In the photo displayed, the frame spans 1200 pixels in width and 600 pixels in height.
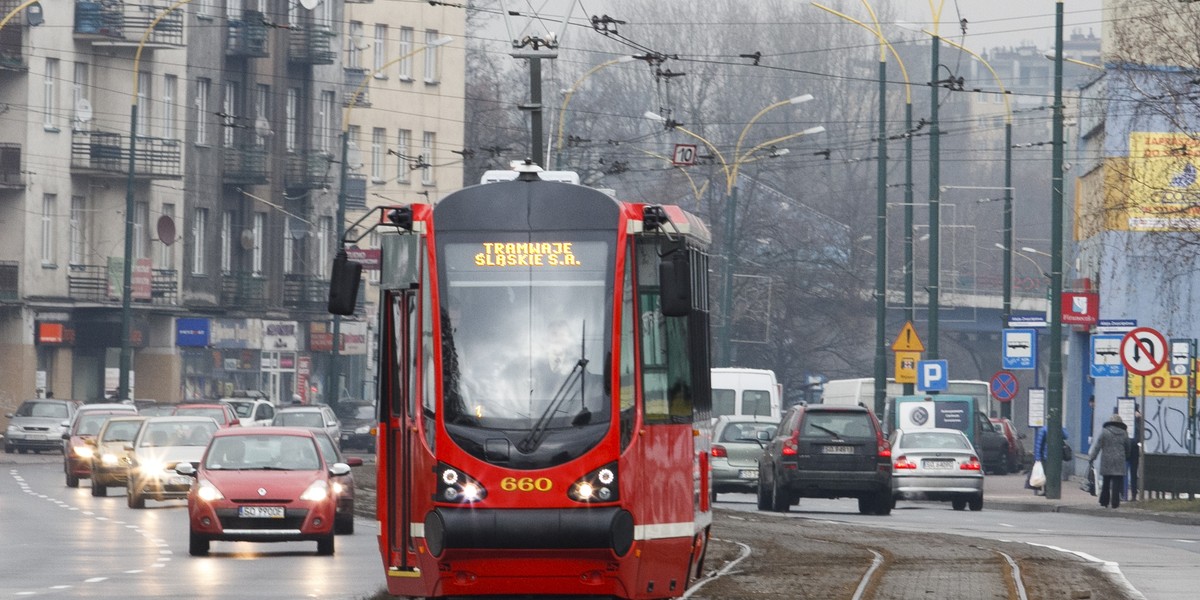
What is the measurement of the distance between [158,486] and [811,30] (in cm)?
7889

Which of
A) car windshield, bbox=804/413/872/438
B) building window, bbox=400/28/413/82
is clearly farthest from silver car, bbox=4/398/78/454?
car windshield, bbox=804/413/872/438

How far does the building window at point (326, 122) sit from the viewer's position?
8344 centimetres

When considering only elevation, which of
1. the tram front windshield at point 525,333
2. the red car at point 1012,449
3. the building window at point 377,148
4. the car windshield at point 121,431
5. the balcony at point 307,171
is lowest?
the red car at point 1012,449

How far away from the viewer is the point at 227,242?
3073 inches

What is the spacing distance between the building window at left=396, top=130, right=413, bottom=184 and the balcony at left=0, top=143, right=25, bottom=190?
Result: 72.0ft

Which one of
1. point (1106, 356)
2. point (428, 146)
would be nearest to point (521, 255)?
point (1106, 356)

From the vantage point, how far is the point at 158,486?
37.1 m

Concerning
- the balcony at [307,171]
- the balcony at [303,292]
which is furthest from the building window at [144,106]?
the balcony at [303,292]

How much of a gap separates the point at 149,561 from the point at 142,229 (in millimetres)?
50066

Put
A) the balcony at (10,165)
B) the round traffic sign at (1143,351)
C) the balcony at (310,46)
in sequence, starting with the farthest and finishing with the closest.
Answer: the balcony at (310,46), the balcony at (10,165), the round traffic sign at (1143,351)

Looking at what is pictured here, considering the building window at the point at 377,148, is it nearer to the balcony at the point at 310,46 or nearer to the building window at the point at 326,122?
the building window at the point at 326,122

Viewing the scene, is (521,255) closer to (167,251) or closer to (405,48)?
(167,251)

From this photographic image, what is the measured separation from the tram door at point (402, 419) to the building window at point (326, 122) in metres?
67.5

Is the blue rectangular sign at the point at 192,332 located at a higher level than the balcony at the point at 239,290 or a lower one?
lower
